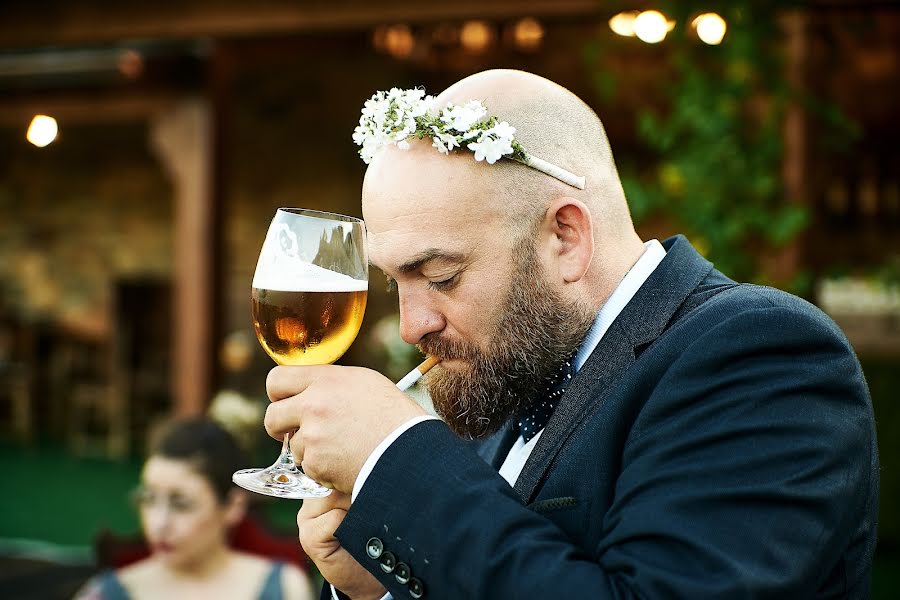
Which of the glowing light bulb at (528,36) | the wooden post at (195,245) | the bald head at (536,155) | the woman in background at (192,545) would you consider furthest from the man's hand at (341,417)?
the glowing light bulb at (528,36)

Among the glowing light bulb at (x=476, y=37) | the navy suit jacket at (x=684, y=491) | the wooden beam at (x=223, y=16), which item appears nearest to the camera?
the navy suit jacket at (x=684, y=491)

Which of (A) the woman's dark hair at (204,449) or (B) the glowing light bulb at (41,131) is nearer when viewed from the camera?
(A) the woman's dark hair at (204,449)

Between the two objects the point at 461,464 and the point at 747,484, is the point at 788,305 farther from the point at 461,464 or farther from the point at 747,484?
the point at 461,464

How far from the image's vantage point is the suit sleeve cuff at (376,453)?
118 centimetres

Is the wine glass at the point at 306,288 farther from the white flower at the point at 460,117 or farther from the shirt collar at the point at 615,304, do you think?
the shirt collar at the point at 615,304

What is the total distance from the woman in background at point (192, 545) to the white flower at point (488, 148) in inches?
81.9

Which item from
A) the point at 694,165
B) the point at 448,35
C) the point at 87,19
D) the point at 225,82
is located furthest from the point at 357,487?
the point at 448,35

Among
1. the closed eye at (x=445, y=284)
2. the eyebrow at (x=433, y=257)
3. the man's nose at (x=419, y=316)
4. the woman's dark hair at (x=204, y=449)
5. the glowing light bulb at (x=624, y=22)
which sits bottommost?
the woman's dark hair at (x=204, y=449)

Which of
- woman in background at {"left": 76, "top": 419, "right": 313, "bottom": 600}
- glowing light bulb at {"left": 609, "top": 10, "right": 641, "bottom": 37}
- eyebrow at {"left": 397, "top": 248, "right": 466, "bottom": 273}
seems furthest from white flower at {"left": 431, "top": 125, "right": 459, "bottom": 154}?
glowing light bulb at {"left": 609, "top": 10, "right": 641, "bottom": 37}

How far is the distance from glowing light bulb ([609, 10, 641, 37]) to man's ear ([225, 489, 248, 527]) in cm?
288

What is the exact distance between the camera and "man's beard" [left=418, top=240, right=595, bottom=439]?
56.8 inches

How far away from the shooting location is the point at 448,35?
862cm

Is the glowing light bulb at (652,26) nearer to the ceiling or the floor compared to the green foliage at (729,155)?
nearer to the ceiling

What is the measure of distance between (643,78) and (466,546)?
8.34 m
